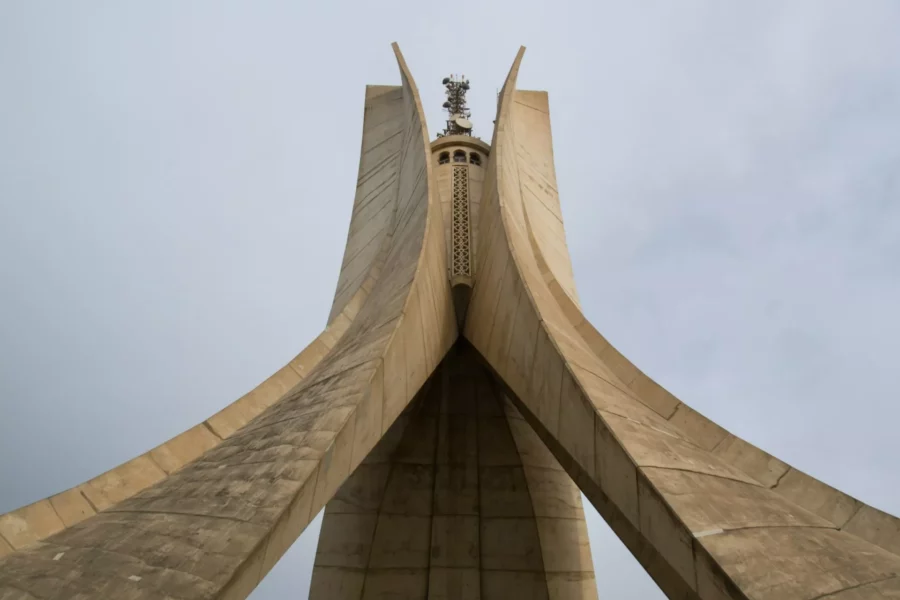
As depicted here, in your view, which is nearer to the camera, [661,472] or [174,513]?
[174,513]

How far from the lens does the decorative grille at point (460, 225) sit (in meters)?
6.20

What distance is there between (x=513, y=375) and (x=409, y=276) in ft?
4.02

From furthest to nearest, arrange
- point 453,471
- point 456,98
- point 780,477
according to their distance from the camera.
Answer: point 456,98 → point 453,471 → point 780,477

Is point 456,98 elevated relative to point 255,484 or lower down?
elevated

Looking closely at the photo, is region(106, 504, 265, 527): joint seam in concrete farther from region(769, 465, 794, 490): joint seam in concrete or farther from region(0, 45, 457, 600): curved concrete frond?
region(769, 465, 794, 490): joint seam in concrete

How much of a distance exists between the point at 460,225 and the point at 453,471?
3.12 metres

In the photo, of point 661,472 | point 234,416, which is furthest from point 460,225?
point 661,472

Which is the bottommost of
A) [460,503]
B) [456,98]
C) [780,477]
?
[460,503]

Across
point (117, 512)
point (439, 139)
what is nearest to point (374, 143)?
point (439, 139)

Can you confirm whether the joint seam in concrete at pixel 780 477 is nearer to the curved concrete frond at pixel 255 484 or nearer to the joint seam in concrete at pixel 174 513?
the curved concrete frond at pixel 255 484

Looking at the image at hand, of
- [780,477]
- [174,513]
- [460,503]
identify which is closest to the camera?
[174,513]

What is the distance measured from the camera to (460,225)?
679cm

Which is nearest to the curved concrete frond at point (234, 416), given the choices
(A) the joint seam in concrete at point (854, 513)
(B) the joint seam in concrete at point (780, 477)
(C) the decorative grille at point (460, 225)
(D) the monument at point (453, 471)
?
(D) the monument at point (453, 471)

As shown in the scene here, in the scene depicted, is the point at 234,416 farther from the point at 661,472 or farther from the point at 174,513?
the point at 661,472
